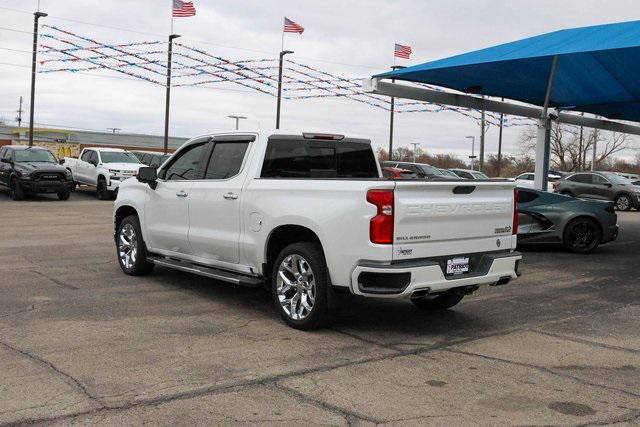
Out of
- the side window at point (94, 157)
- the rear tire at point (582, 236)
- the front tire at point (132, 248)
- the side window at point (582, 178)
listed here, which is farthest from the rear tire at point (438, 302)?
the side window at point (582, 178)

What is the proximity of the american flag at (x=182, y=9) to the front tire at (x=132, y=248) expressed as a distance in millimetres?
24755

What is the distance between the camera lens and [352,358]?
18.0 feet

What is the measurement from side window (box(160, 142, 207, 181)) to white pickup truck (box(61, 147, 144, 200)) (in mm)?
16148

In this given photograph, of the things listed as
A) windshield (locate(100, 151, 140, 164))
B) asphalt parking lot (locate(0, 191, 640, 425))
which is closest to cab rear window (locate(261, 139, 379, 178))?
asphalt parking lot (locate(0, 191, 640, 425))

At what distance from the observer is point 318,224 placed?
609 cm

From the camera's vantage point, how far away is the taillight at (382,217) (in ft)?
18.6

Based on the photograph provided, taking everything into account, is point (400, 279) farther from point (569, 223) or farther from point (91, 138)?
point (91, 138)

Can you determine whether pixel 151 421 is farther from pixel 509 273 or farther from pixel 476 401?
pixel 509 273

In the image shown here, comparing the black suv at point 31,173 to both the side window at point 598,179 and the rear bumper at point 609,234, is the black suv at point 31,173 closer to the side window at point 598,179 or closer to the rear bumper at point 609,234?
the rear bumper at point 609,234

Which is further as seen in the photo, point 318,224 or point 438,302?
point 438,302

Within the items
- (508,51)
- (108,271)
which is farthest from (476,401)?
(508,51)

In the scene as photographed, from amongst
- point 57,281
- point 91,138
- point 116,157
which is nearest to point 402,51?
point 116,157

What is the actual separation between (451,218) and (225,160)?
108 inches

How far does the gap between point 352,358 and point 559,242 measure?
8.80 m
